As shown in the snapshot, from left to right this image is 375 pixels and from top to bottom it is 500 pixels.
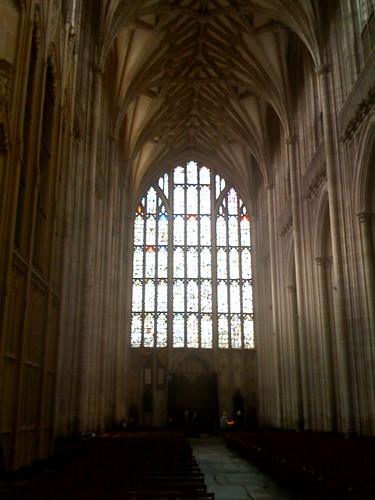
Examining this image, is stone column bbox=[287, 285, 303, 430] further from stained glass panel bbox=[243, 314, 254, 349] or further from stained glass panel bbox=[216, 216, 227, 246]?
stained glass panel bbox=[216, 216, 227, 246]

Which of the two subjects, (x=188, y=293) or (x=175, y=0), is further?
(x=188, y=293)

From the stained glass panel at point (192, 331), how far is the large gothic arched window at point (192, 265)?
60 millimetres

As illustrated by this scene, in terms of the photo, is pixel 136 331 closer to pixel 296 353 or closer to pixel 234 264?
pixel 234 264

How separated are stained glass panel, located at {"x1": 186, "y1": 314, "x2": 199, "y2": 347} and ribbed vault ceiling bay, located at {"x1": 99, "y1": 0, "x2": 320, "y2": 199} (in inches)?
355

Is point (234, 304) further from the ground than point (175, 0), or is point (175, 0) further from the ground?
point (175, 0)

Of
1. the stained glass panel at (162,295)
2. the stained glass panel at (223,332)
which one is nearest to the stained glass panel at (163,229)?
the stained glass panel at (162,295)

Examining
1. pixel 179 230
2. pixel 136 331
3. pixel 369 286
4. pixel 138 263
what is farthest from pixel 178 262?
pixel 369 286

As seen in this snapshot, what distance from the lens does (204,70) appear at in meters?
27.3

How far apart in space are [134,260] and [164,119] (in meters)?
8.85

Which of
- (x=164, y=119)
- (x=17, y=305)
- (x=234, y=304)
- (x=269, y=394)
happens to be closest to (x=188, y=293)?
(x=234, y=304)

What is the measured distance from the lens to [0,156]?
7.87 metres

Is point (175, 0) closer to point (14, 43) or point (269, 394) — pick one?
point (14, 43)

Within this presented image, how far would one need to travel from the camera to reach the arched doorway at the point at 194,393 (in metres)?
30.4

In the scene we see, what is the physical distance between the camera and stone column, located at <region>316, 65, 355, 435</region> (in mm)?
15023
